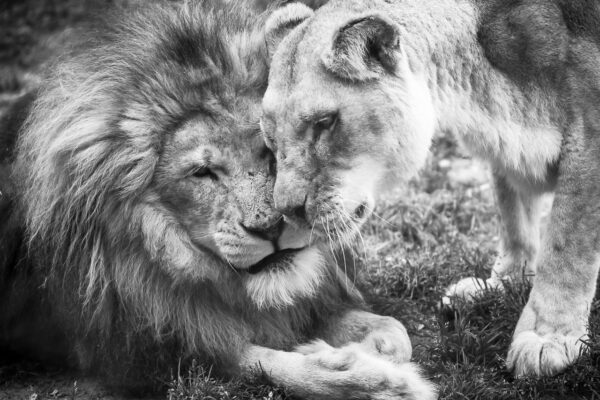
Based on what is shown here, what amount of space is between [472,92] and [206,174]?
1285 mm

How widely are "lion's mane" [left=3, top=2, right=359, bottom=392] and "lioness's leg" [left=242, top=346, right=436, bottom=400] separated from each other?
242mm

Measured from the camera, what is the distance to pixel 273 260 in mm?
3646

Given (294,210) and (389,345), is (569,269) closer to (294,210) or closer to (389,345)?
(389,345)

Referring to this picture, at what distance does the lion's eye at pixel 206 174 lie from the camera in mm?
3560

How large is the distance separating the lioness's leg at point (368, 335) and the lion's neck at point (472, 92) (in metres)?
0.96

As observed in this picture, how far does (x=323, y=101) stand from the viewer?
137 inches

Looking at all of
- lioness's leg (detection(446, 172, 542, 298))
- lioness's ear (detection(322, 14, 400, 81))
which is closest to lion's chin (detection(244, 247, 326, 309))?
lioness's ear (detection(322, 14, 400, 81))

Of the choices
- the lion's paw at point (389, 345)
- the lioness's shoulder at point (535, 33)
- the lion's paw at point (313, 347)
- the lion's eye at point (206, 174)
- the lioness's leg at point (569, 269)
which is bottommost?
the lion's paw at point (389, 345)

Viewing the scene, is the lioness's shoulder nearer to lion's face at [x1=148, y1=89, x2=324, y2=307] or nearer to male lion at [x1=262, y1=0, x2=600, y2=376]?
male lion at [x1=262, y1=0, x2=600, y2=376]

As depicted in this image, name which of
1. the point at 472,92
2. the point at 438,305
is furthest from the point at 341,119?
the point at 438,305

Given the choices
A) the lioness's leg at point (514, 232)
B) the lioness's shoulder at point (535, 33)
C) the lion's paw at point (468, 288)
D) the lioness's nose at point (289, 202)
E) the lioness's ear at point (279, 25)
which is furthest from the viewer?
the lioness's leg at point (514, 232)

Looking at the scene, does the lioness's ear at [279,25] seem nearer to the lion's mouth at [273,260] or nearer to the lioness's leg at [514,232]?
the lion's mouth at [273,260]

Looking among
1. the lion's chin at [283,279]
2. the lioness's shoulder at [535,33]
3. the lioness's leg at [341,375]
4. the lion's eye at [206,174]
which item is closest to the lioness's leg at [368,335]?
the lioness's leg at [341,375]

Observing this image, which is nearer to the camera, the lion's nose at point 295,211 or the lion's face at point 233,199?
the lion's nose at point 295,211
